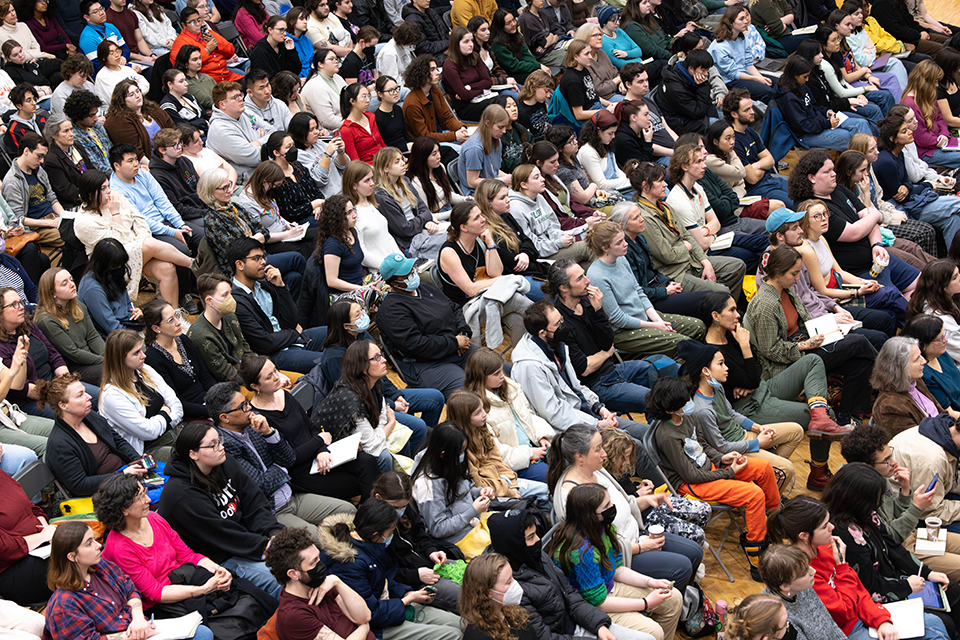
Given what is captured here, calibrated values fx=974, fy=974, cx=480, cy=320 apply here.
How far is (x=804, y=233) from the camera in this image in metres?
6.96

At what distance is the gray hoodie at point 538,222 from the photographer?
7184 millimetres

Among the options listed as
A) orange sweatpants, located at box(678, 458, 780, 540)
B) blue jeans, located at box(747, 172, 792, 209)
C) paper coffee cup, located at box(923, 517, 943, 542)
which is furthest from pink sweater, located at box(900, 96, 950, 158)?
orange sweatpants, located at box(678, 458, 780, 540)

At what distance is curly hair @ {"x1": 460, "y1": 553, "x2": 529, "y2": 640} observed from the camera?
3.89m

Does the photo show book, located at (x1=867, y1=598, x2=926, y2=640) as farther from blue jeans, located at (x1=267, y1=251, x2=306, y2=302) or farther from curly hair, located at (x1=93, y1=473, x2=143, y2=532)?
blue jeans, located at (x1=267, y1=251, x2=306, y2=302)

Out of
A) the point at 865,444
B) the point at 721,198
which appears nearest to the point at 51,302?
the point at 865,444

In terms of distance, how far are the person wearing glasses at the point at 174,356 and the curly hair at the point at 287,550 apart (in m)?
1.69

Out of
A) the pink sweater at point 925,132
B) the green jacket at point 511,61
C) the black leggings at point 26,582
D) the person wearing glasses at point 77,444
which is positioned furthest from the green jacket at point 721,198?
the black leggings at point 26,582

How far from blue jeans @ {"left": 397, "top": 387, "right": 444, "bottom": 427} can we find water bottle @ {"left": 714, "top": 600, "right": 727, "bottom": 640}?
198 cm

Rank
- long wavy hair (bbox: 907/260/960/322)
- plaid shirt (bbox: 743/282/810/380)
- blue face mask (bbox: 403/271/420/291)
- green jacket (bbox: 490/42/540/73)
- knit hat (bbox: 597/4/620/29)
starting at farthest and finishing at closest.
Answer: knit hat (bbox: 597/4/620/29)
green jacket (bbox: 490/42/540/73)
long wavy hair (bbox: 907/260/960/322)
plaid shirt (bbox: 743/282/810/380)
blue face mask (bbox: 403/271/420/291)

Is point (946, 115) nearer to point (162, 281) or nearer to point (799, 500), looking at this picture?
point (799, 500)

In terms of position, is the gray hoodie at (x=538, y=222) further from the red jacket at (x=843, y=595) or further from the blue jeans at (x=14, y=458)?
the blue jeans at (x=14, y=458)

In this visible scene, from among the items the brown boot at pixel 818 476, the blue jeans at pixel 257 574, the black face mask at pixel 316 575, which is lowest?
the brown boot at pixel 818 476

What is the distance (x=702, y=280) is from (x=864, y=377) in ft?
4.59

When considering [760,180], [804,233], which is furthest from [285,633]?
[760,180]
